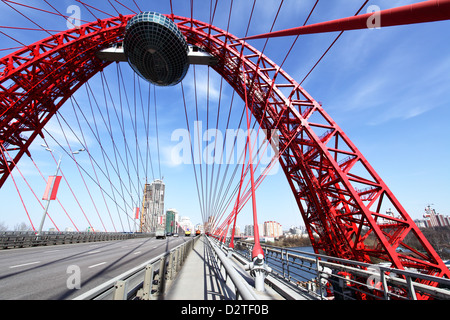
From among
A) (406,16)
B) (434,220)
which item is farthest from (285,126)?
(434,220)

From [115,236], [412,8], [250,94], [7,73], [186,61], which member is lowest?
[115,236]

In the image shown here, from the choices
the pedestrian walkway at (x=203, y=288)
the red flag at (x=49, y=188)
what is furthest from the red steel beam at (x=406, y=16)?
the red flag at (x=49, y=188)

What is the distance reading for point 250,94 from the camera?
64.7 feet

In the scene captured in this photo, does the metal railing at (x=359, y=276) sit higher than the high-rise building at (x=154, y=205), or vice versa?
the high-rise building at (x=154, y=205)

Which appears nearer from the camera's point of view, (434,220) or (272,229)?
(434,220)

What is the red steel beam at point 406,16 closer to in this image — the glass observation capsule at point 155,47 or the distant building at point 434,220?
the glass observation capsule at point 155,47

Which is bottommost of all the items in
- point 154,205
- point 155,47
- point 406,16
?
point 406,16

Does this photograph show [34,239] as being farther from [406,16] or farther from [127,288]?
[406,16]

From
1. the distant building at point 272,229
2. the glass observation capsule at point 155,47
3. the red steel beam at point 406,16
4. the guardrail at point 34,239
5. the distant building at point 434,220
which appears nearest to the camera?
the red steel beam at point 406,16

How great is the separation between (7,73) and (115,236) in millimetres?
33733

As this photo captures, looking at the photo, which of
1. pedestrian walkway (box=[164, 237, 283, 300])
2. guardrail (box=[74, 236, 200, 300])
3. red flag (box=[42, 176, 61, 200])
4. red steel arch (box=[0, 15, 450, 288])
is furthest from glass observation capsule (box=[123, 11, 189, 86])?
pedestrian walkway (box=[164, 237, 283, 300])
